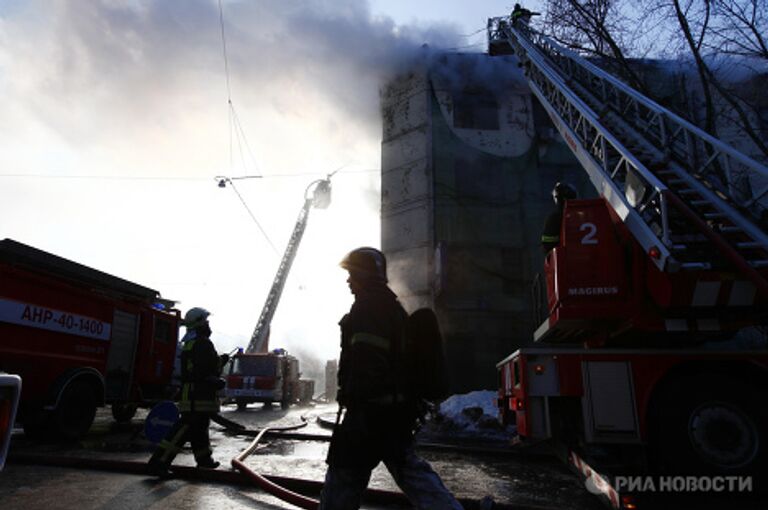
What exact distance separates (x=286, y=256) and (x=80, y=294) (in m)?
19.2

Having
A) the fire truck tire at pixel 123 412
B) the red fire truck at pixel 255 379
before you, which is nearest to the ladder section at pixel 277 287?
the red fire truck at pixel 255 379

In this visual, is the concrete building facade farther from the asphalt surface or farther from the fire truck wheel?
the fire truck wheel

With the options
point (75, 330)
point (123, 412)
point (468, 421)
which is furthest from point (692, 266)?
point (123, 412)

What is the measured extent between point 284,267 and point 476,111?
14.0m

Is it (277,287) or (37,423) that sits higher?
(277,287)

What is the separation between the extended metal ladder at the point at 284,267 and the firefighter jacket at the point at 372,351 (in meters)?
22.5

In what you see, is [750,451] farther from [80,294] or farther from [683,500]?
[80,294]

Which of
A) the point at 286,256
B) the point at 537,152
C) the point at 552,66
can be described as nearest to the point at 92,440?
the point at 552,66

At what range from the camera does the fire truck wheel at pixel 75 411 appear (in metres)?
6.15

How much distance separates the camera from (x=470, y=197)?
52.4 feet

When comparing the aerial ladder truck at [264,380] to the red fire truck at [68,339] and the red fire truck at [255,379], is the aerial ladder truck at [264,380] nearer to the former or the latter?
the red fire truck at [255,379]

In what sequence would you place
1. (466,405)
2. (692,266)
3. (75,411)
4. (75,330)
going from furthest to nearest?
(466,405) → (75,330) → (75,411) → (692,266)

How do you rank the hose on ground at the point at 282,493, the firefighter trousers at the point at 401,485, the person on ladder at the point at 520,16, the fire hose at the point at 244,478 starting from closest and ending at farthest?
the firefighter trousers at the point at 401,485 → the hose on ground at the point at 282,493 → the fire hose at the point at 244,478 → the person on ladder at the point at 520,16

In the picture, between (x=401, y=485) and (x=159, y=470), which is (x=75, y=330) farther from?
(x=401, y=485)
